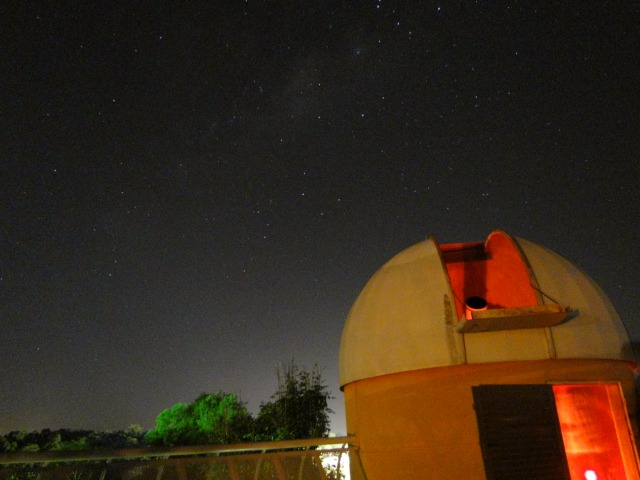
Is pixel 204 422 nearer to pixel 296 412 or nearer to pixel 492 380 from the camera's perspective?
pixel 296 412

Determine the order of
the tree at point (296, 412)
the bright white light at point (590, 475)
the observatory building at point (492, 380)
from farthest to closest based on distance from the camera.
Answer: the tree at point (296, 412) → the bright white light at point (590, 475) → the observatory building at point (492, 380)

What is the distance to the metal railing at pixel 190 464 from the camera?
177 inches

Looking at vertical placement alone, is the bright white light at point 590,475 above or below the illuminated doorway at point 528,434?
below

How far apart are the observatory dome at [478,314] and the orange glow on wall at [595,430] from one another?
87cm

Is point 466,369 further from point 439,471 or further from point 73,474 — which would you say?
point 73,474

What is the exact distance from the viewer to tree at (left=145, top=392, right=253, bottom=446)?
21.0 meters

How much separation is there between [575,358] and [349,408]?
3.52 meters

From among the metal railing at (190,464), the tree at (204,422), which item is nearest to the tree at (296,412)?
the tree at (204,422)

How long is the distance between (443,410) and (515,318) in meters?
1.58

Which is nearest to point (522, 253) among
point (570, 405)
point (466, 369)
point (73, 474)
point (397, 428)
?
point (466, 369)

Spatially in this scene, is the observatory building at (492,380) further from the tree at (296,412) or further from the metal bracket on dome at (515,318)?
the tree at (296,412)

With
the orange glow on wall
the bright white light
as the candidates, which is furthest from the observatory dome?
the bright white light

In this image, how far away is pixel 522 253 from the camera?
7.52 metres

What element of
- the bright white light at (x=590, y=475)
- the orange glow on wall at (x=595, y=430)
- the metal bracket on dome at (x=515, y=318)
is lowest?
the bright white light at (x=590, y=475)
